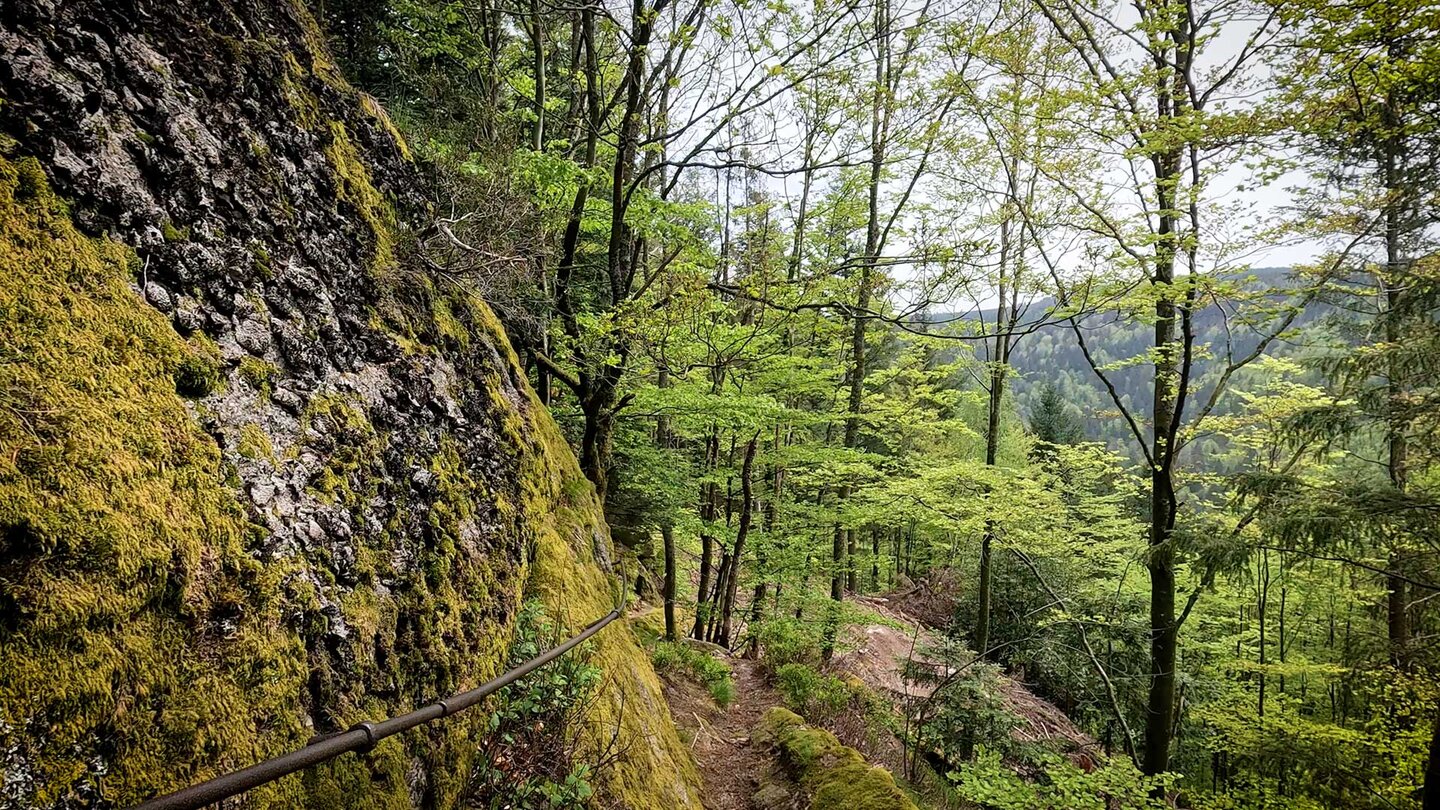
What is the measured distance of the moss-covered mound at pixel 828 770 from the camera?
177 inches

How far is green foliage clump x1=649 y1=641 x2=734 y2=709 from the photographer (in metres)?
7.65

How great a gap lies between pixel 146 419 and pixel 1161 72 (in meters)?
8.90

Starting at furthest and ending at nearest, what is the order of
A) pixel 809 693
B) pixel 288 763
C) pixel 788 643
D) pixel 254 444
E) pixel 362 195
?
pixel 788 643, pixel 809 693, pixel 362 195, pixel 254 444, pixel 288 763

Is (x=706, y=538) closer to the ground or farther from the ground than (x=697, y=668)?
farther from the ground

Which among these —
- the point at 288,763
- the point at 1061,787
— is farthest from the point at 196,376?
the point at 1061,787

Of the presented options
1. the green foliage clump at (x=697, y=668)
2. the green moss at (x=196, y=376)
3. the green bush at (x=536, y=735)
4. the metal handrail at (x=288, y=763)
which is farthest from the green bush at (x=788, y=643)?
the green moss at (x=196, y=376)

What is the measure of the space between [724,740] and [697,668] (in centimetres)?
156

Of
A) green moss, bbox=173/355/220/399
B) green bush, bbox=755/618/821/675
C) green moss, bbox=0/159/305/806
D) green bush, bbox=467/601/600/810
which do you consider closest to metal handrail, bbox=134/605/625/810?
green moss, bbox=0/159/305/806

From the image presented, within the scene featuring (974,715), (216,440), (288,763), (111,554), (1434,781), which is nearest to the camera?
(288,763)

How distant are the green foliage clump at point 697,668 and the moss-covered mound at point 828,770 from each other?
1.46 metres

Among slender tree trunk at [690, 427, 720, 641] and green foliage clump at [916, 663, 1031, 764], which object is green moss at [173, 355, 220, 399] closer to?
slender tree trunk at [690, 427, 720, 641]

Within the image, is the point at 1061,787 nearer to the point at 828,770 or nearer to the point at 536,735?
the point at 828,770

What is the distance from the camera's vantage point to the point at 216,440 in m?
1.75

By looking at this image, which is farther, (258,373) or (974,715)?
(974,715)
